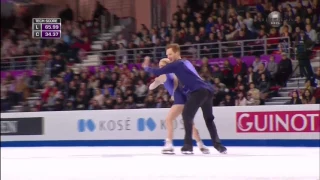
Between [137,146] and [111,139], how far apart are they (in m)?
0.56

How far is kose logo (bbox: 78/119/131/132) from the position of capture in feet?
29.6

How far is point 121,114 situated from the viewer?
29.1ft

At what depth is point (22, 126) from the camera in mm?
9953

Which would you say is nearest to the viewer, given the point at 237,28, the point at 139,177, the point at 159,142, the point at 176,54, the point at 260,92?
the point at 139,177

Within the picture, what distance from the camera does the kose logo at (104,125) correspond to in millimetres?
9008

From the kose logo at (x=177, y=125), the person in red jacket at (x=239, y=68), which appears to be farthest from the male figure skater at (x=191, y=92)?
the kose logo at (x=177, y=125)

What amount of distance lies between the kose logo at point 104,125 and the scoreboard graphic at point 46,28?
22.2ft

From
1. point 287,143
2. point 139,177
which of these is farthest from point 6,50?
point 287,143

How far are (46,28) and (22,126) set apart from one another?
8.02m

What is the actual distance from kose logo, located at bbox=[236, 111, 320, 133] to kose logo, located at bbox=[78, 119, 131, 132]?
1836mm

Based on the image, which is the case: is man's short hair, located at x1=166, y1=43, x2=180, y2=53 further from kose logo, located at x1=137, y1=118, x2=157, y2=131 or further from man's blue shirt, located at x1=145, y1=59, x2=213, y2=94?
kose logo, located at x1=137, y1=118, x2=157, y2=131

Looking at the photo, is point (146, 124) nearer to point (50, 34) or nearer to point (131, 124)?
point (131, 124)

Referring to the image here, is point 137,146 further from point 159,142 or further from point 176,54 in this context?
point 176,54

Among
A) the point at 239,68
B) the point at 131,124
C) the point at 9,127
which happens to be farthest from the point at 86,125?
the point at 239,68
